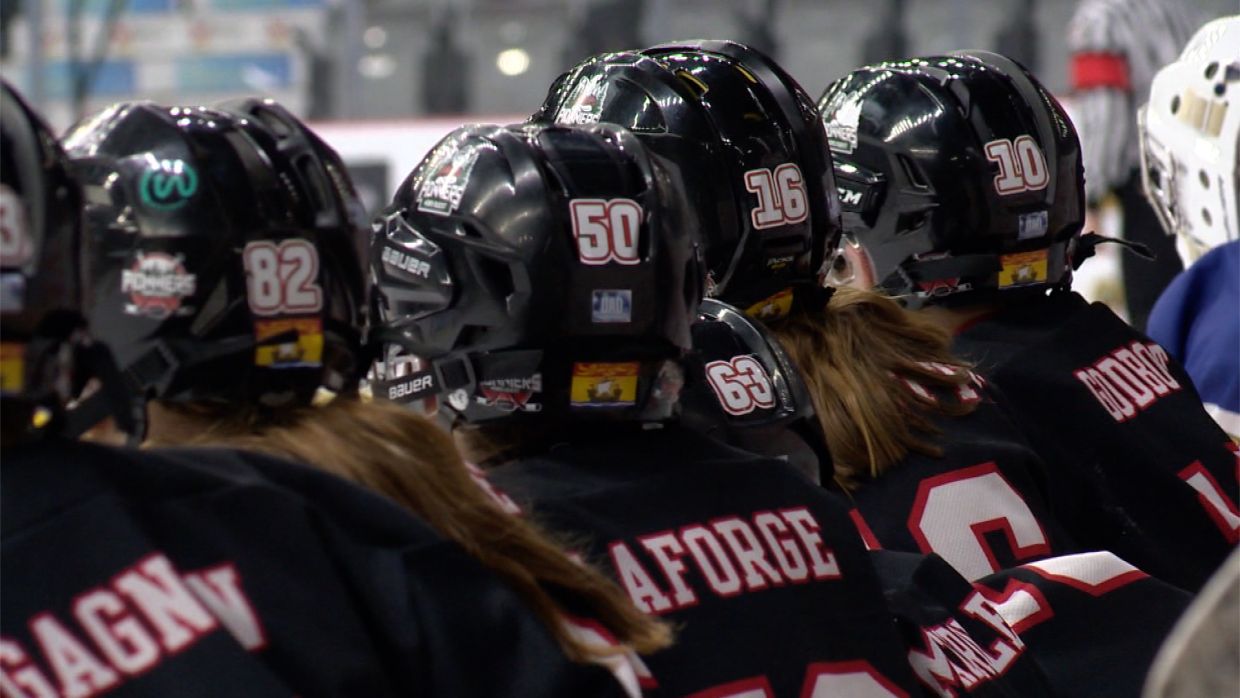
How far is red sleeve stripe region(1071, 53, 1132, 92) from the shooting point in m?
6.08

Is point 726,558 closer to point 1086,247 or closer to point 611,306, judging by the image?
point 611,306

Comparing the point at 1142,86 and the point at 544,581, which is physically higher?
the point at 544,581

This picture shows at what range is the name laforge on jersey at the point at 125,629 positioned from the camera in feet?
3.95

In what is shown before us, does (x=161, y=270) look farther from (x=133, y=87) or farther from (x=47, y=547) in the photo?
(x=133, y=87)

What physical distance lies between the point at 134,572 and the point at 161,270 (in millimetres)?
528

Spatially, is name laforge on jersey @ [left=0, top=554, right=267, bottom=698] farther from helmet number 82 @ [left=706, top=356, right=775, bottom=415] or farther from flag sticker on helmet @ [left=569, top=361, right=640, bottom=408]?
helmet number 82 @ [left=706, top=356, right=775, bottom=415]

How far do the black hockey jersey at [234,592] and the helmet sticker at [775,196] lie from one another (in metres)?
1.26

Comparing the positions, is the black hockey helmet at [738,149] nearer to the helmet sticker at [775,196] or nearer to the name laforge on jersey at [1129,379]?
the helmet sticker at [775,196]

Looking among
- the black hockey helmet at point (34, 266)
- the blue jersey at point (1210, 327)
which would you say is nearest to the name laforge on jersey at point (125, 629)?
the black hockey helmet at point (34, 266)

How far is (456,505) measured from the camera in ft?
4.86

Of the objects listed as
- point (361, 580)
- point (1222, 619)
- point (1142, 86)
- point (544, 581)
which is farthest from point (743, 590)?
point (1142, 86)

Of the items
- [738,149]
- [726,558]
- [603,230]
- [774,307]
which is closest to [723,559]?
[726,558]

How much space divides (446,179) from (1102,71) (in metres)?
4.57

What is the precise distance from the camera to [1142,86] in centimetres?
607
